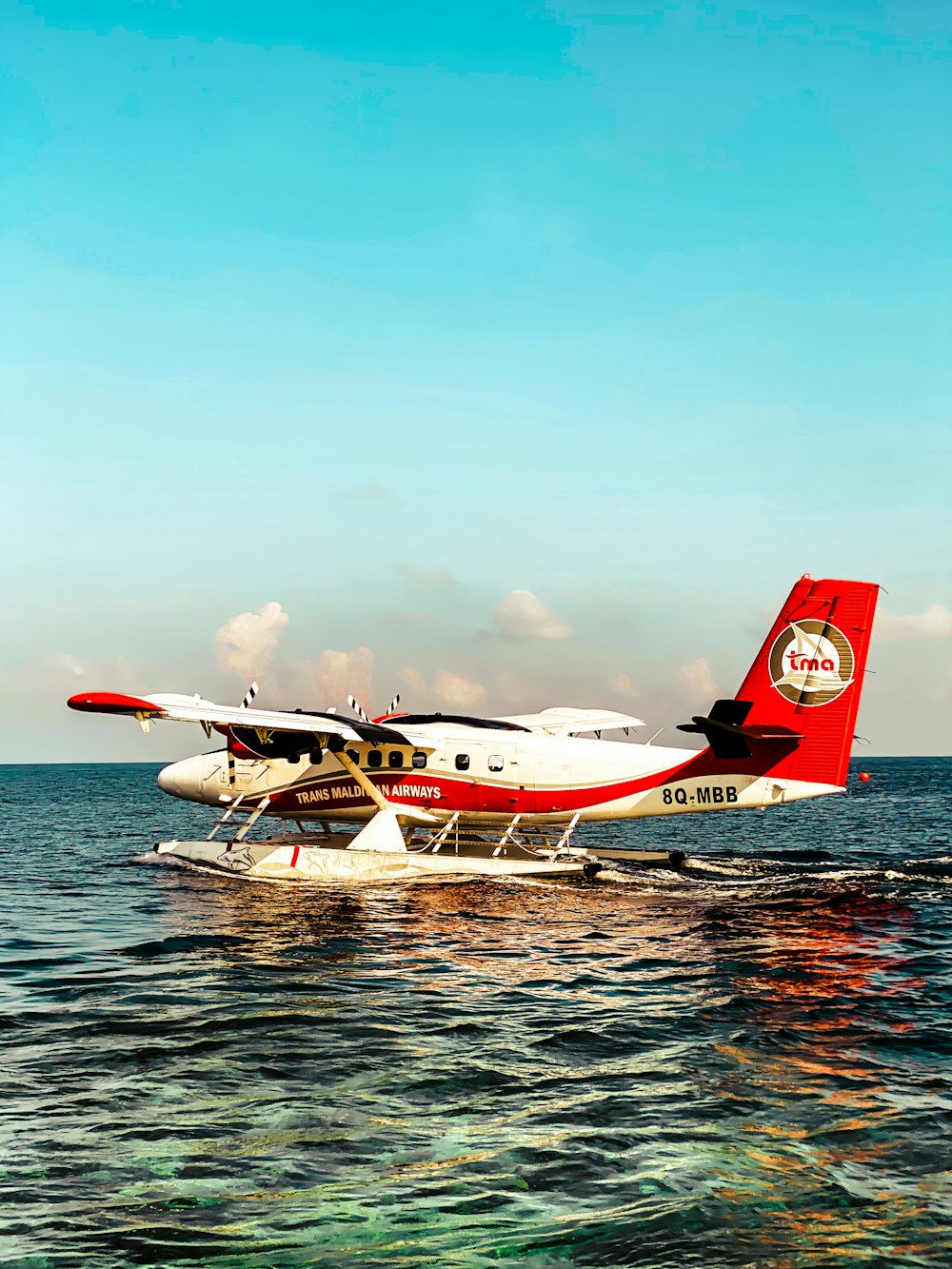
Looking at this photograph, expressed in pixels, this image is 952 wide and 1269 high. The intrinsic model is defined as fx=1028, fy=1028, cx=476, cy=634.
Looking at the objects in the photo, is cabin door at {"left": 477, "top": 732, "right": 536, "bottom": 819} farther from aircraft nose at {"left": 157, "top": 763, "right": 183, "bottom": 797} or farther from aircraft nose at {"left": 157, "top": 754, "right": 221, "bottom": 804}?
aircraft nose at {"left": 157, "top": 763, "right": 183, "bottom": 797}

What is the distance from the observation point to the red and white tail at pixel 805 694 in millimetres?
25391

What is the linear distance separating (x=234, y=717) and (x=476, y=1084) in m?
15.6

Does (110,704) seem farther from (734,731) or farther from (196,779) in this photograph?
(734,731)

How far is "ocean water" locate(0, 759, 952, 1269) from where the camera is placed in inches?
296

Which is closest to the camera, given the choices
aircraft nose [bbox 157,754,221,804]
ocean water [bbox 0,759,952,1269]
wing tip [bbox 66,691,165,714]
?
ocean water [bbox 0,759,952,1269]

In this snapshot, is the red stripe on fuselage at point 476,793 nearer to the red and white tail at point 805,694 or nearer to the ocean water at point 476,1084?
the red and white tail at point 805,694

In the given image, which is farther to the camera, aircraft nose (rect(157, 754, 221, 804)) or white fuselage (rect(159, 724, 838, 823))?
aircraft nose (rect(157, 754, 221, 804))

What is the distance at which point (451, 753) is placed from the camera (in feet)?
89.5

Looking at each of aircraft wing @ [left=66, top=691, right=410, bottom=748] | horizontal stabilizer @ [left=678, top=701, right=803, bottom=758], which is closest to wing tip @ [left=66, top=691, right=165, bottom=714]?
aircraft wing @ [left=66, top=691, right=410, bottom=748]

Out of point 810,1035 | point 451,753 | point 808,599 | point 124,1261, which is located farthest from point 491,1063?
point 808,599

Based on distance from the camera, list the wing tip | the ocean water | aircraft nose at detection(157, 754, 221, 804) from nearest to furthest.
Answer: the ocean water
the wing tip
aircraft nose at detection(157, 754, 221, 804)

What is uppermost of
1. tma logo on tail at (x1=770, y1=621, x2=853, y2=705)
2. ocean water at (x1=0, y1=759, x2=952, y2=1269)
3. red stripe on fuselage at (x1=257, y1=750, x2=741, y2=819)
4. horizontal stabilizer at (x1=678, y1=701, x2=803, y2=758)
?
tma logo on tail at (x1=770, y1=621, x2=853, y2=705)

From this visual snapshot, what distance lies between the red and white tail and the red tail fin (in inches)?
0.9

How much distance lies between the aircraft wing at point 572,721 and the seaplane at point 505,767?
10.8 ft
